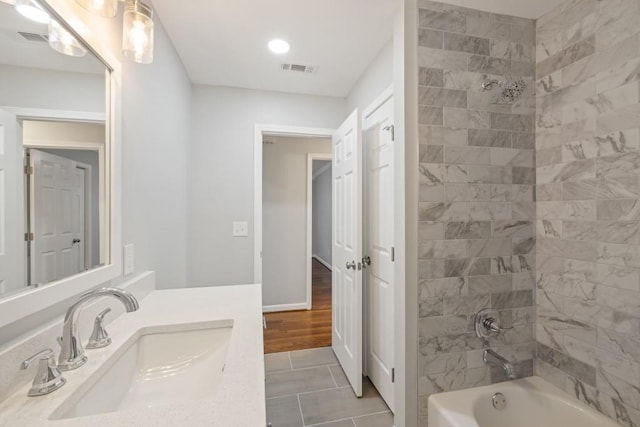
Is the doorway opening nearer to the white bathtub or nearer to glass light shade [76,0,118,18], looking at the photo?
the white bathtub

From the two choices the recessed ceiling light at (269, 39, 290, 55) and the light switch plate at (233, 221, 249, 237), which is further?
the light switch plate at (233, 221, 249, 237)

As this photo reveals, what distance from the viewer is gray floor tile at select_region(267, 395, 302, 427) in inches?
68.4

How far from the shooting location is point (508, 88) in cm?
147

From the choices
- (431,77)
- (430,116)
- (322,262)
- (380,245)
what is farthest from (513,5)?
(322,262)

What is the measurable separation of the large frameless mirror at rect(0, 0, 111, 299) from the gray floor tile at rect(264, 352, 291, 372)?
172 centimetres

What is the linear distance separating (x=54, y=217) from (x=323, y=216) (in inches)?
248

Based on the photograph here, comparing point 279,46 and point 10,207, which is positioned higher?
point 279,46

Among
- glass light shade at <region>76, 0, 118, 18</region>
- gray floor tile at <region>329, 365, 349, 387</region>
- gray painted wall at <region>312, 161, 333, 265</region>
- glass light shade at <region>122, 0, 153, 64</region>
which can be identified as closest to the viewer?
glass light shade at <region>76, 0, 118, 18</region>

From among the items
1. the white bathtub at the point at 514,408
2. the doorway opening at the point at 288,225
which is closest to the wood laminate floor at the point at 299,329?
the doorway opening at the point at 288,225

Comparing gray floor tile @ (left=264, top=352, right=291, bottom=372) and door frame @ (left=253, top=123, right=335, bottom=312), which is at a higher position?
door frame @ (left=253, top=123, right=335, bottom=312)

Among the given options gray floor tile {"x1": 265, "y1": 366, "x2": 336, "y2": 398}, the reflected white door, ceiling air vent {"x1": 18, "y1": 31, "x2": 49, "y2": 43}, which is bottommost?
gray floor tile {"x1": 265, "y1": 366, "x2": 336, "y2": 398}

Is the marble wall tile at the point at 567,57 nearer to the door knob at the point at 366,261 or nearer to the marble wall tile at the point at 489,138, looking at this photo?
the marble wall tile at the point at 489,138

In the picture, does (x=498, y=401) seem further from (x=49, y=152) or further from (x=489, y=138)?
(x=49, y=152)

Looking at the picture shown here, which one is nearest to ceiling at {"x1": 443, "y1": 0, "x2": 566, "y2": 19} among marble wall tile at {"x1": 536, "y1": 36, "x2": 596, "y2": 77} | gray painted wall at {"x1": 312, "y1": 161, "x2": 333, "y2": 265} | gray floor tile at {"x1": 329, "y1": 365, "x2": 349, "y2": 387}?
marble wall tile at {"x1": 536, "y1": 36, "x2": 596, "y2": 77}
